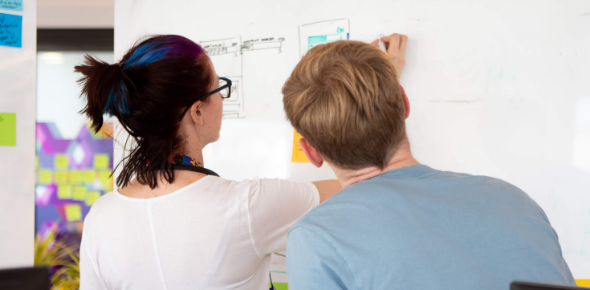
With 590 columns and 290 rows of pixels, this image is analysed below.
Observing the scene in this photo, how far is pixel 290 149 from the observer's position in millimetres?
1238

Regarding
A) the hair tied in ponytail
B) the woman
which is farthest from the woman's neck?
the hair tied in ponytail

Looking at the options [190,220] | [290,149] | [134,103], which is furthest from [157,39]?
[290,149]

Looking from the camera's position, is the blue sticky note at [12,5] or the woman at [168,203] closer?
the woman at [168,203]

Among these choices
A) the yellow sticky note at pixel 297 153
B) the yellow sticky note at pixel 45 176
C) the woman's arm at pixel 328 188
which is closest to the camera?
the woman's arm at pixel 328 188

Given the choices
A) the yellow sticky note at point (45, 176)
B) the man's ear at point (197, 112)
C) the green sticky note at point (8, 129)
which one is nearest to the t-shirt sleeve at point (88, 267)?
the man's ear at point (197, 112)

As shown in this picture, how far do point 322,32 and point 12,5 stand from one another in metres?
1.20

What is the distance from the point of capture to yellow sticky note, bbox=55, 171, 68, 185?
2.99 m

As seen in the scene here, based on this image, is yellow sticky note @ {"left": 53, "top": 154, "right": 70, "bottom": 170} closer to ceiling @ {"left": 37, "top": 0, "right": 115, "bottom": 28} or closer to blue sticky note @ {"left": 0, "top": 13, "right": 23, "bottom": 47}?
ceiling @ {"left": 37, "top": 0, "right": 115, "bottom": 28}

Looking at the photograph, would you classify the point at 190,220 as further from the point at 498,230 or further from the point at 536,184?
the point at 536,184

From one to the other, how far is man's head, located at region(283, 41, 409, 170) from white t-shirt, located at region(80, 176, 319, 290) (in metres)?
0.26

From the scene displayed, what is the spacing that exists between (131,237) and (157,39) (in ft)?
1.36

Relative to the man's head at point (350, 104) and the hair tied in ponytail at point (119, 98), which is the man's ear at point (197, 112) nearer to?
the hair tied in ponytail at point (119, 98)

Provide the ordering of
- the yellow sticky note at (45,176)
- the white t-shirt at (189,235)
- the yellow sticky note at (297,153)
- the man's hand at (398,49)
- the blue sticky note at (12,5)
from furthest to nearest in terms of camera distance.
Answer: the yellow sticky note at (45,176), the blue sticky note at (12,5), the yellow sticky note at (297,153), the man's hand at (398,49), the white t-shirt at (189,235)

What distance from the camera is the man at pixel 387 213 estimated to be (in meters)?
0.43
